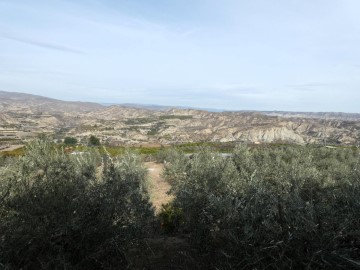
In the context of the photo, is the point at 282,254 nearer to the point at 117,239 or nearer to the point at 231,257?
the point at 231,257

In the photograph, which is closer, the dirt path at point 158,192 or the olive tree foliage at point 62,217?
the olive tree foliage at point 62,217

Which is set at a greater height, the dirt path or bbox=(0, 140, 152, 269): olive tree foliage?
bbox=(0, 140, 152, 269): olive tree foliage

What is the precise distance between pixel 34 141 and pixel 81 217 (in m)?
3.08

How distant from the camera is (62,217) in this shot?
6.25 metres

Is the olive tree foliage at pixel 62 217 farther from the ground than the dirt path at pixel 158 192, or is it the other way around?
the olive tree foliage at pixel 62 217

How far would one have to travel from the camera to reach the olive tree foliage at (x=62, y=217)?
19.3 feet

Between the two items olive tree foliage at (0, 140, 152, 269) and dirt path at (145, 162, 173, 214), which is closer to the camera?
olive tree foliage at (0, 140, 152, 269)

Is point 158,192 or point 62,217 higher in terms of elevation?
point 62,217

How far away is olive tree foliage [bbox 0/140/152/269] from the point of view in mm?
5879

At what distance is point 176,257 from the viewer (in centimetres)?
805

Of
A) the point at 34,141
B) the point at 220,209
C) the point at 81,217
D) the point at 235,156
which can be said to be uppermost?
the point at 34,141

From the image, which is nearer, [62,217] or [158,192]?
[62,217]

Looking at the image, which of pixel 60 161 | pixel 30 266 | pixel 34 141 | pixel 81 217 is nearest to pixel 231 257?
pixel 81 217

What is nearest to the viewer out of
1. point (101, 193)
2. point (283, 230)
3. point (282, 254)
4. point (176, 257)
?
point (282, 254)
